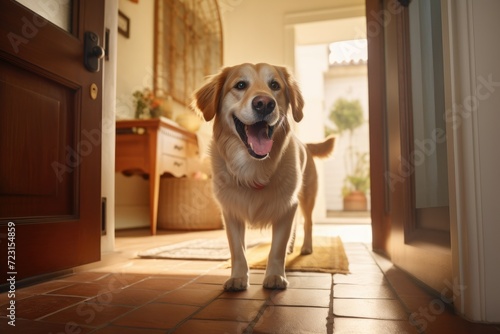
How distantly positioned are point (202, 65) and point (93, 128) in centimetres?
385

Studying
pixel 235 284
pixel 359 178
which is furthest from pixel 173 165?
pixel 359 178

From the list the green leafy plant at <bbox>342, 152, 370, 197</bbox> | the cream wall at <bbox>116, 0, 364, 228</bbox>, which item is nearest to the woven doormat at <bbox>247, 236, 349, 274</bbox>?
the cream wall at <bbox>116, 0, 364, 228</bbox>

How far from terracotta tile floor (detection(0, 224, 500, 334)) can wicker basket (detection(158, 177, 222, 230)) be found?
233cm

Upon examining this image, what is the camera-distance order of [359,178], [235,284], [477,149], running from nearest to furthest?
[477,149], [235,284], [359,178]

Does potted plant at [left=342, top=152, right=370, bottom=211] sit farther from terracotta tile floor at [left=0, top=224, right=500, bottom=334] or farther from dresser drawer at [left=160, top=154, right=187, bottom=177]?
terracotta tile floor at [left=0, top=224, right=500, bottom=334]

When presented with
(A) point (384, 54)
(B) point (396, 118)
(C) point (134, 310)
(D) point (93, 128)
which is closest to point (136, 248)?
(D) point (93, 128)

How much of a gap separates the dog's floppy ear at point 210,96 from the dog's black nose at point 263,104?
29 centimetres

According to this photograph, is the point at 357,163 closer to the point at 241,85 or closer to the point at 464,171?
the point at 241,85

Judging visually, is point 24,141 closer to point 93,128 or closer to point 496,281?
point 93,128

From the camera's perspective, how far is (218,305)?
1.22 m

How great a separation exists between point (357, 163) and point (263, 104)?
828 cm

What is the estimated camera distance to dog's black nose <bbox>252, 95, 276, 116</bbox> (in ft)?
4.86

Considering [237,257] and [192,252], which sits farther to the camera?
[192,252]

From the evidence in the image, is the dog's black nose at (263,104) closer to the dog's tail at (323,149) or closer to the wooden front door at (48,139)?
the wooden front door at (48,139)
